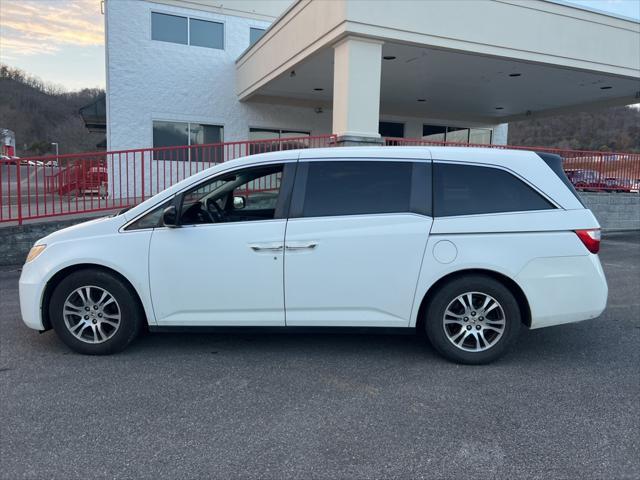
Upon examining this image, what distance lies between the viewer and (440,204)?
3996 millimetres

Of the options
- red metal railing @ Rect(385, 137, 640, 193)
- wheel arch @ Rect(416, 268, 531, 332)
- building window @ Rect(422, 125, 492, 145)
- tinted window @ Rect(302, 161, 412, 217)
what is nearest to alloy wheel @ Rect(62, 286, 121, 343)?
tinted window @ Rect(302, 161, 412, 217)

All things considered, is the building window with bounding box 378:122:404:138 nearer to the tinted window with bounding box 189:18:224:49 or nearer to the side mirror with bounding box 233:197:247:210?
the tinted window with bounding box 189:18:224:49

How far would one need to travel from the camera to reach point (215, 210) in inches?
166

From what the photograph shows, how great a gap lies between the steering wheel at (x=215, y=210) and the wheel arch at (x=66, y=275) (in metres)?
0.91

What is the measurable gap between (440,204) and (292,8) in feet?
28.3

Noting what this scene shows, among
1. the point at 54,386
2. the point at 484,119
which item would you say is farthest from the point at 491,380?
the point at 484,119

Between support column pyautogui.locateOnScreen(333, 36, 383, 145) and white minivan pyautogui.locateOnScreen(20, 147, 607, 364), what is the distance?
519 cm


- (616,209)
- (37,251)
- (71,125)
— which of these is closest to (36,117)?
(71,125)

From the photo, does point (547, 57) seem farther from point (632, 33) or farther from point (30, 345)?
point (30, 345)

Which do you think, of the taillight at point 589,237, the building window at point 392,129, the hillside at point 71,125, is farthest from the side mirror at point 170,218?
the hillside at point 71,125

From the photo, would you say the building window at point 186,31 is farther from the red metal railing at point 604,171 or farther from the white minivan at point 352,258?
the white minivan at point 352,258

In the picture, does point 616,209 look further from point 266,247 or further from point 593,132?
point 593,132

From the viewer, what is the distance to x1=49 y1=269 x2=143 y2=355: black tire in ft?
13.2

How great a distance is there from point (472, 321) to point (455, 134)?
17853 mm
